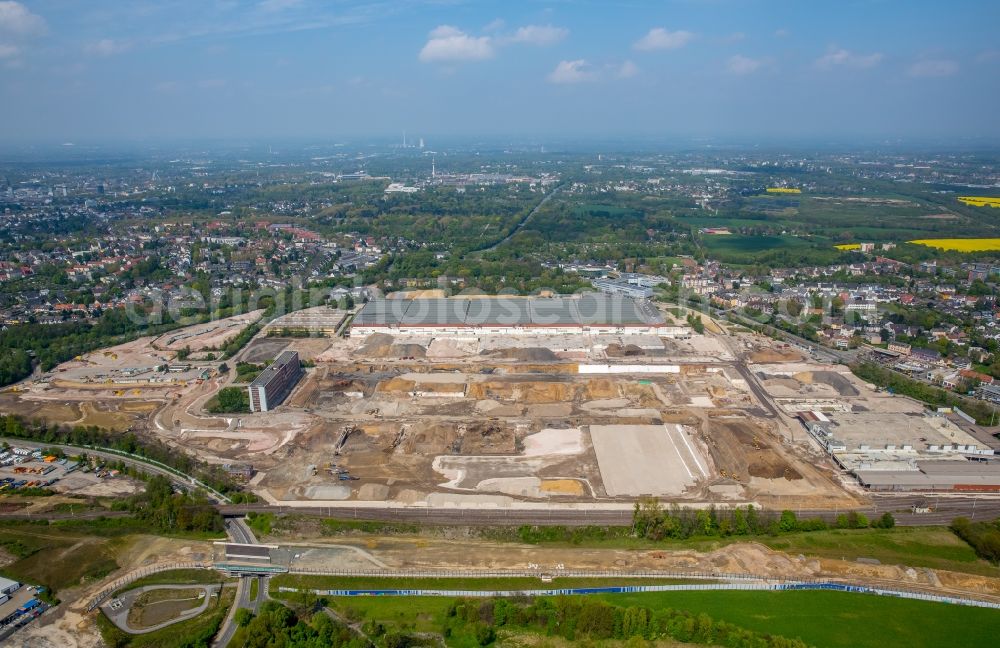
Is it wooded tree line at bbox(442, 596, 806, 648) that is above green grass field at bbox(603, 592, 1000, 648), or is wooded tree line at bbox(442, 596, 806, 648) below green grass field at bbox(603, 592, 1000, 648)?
above

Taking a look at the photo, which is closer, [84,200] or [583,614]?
[583,614]

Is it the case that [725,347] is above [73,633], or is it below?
above

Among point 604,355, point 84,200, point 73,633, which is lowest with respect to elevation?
point 73,633

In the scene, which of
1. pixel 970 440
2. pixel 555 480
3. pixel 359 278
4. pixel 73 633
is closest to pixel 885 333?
pixel 970 440

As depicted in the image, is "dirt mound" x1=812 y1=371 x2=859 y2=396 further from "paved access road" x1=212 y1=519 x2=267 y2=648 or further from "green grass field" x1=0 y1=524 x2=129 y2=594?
"green grass field" x1=0 y1=524 x2=129 y2=594

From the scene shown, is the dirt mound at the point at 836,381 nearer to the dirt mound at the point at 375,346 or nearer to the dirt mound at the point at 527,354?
the dirt mound at the point at 527,354

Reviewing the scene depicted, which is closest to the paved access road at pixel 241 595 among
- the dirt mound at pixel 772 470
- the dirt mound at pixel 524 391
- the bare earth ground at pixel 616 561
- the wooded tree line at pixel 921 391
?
the bare earth ground at pixel 616 561

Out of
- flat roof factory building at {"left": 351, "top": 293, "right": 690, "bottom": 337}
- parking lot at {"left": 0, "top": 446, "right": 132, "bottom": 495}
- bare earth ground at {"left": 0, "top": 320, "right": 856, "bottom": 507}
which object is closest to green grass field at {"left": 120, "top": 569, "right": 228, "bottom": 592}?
bare earth ground at {"left": 0, "top": 320, "right": 856, "bottom": 507}

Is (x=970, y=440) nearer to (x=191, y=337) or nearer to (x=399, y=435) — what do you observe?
(x=399, y=435)
